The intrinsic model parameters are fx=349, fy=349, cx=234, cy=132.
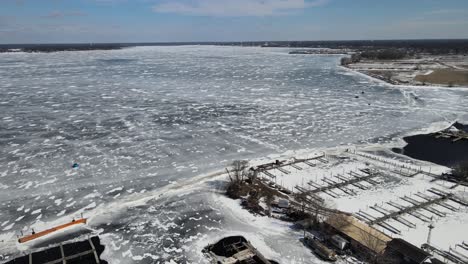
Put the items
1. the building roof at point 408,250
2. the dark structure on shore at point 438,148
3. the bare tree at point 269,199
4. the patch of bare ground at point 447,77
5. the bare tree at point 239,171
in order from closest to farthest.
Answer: the building roof at point 408,250
the bare tree at point 269,199
the bare tree at point 239,171
the dark structure on shore at point 438,148
the patch of bare ground at point 447,77

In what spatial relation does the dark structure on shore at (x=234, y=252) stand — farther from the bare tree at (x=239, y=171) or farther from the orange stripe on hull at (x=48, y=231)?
the orange stripe on hull at (x=48, y=231)

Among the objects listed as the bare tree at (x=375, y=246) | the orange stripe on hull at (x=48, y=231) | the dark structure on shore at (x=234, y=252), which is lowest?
the dark structure on shore at (x=234, y=252)

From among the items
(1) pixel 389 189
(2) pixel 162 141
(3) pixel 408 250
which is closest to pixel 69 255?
(3) pixel 408 250

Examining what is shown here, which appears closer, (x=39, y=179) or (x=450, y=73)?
(x=39, y=179)

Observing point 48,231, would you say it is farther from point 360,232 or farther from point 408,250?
point 408,250

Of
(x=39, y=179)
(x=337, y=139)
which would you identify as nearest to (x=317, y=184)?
(x=337, y=139)

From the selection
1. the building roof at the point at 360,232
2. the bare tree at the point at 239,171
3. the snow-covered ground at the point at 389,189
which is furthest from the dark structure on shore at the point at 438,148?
the bare tree at the point at 239,171

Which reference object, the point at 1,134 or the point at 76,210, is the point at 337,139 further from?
the point at 1,134
